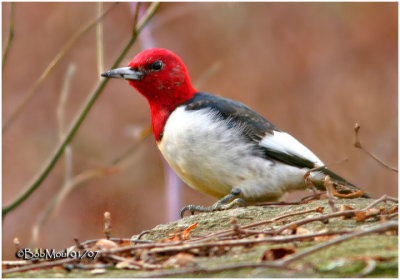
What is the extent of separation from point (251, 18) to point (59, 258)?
6595 mm

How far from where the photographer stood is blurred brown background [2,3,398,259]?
7918 mm

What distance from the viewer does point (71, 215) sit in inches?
314

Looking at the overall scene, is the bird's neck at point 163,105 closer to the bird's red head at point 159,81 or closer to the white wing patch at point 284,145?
the bird's red head at point 159,81

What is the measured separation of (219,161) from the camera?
14.5ft

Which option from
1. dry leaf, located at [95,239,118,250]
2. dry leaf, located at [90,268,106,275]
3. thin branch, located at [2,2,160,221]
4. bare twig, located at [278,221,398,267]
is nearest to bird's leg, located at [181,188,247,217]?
thin branch, located at [2,2,160,221]

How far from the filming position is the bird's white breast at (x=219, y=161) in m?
4.44

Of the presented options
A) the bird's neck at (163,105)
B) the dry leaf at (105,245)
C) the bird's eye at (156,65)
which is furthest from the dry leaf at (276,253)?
the bird's eye at (156,65)

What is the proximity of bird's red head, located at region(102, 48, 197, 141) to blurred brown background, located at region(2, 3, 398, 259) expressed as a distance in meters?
2.87

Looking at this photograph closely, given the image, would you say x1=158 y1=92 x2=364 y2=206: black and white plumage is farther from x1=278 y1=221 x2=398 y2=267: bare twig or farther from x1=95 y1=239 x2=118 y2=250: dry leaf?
x1=278 y1=221 x2=398 y2=267: bare twig

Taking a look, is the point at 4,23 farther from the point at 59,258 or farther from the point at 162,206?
the point at 59,258

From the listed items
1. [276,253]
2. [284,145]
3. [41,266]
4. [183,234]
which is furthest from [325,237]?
[284,145]

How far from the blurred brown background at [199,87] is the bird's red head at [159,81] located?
9.43 feet

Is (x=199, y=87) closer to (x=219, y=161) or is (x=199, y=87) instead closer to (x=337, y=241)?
(x=219, y=161)

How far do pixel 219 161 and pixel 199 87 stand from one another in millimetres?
3316
